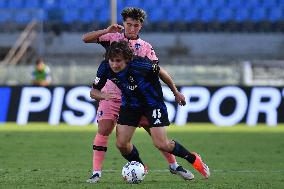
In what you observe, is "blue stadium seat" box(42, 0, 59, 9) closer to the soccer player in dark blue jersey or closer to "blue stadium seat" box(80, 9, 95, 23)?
"blue stadium seat" box(80, 9, 95, 23)

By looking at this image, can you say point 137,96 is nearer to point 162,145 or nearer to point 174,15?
point 162,145

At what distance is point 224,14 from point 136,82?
775 inches

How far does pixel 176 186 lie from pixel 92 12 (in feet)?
66.2

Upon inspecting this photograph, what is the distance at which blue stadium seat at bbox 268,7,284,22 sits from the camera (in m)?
28.2

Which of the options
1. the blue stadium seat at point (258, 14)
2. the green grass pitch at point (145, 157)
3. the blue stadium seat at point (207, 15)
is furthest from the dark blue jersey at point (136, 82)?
the blue stadium seat at point (258, 14)

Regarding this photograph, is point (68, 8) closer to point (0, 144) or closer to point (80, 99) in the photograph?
point (80, 99)

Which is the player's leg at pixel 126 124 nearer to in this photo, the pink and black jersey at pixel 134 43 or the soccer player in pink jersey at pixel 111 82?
the soccer player in pink jersey at pixel 111 82

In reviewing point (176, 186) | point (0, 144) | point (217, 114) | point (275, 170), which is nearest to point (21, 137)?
point (0, 144)

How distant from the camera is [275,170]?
1088 cm

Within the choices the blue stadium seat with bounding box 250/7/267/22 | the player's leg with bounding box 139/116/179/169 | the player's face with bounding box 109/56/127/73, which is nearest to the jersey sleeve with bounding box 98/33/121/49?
the player's face with bounding box 109/56/127/73

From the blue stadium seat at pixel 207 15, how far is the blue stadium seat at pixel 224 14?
171 mm

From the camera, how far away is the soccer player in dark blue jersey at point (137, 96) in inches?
354

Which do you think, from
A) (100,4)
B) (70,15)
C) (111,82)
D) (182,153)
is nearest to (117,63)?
(111,82)

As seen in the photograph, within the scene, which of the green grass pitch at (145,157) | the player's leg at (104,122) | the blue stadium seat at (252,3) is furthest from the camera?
the blue stadium seat at (252,3)
